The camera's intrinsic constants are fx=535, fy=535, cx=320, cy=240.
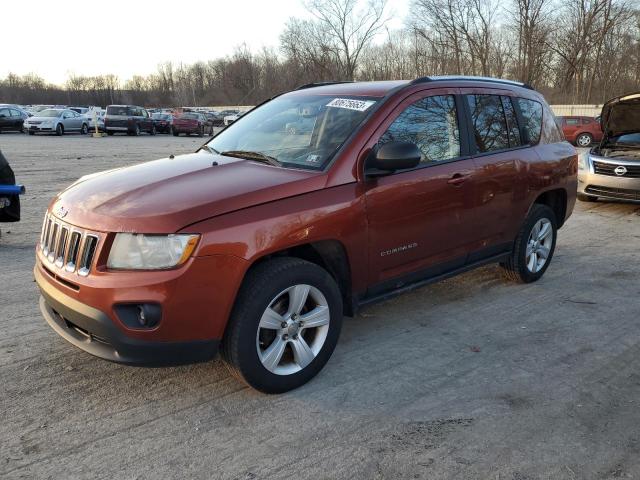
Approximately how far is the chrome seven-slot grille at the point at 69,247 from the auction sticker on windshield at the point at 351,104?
1983 millimetres

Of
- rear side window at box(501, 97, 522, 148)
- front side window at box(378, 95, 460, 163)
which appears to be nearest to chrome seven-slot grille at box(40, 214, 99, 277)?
front side window at box(378, 95, 460, 163)

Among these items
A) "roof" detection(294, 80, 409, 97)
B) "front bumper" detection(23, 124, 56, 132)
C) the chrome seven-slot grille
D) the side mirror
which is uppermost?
"front bumper" detection(23, 124, 56, 132)

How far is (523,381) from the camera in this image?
11.3 ft

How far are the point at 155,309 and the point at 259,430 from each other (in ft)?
2.86

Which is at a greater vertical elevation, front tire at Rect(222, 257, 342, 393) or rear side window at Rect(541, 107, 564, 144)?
rear side window at Rect(541, 107, 564, 144)

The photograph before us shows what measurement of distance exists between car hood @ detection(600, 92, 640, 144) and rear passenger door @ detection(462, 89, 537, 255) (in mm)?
5560

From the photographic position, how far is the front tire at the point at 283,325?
2.99 metres

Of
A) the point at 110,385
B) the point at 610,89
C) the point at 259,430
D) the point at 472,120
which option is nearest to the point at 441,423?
the point at 259,430

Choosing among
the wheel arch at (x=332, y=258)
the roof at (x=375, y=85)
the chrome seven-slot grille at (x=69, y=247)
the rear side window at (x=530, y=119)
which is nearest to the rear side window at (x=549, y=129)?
the rear side window at (x=530, y=119)

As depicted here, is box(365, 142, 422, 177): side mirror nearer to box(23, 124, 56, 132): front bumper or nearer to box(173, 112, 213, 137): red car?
box(23, 124, 56, 132): front bumper

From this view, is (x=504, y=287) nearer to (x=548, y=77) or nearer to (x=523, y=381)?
(x=523, y=381)

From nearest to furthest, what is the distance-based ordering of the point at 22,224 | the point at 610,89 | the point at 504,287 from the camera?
the point at 504,287
the point at 22,224
the point at 610,89

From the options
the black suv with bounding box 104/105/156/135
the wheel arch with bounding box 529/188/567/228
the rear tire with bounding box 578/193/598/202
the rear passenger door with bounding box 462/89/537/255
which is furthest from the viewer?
the black suv with bounding box 104/105/156/135

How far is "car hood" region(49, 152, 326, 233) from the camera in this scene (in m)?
2.83
